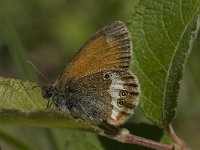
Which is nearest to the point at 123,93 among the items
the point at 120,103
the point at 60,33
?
the point at 120,103

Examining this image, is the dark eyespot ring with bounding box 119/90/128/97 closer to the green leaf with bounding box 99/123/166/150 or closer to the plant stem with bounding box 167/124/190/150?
the green leaf with bounding box 99/123/166/150

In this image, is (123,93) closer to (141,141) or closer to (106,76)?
(106,76)

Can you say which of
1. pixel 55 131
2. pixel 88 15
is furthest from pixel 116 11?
pixel 55 131

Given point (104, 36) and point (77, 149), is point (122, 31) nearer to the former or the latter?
point (104, 36)

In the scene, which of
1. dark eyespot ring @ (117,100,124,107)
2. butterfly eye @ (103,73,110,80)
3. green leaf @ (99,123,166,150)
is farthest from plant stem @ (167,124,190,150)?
butterfly eye @ (103,73,110,80)

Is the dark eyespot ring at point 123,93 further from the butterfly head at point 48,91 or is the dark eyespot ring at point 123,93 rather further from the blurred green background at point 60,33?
the blurred green background at point 60,33

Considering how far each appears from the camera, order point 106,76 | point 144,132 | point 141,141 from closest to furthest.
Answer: point 141,141
point 144,132
point 106,76

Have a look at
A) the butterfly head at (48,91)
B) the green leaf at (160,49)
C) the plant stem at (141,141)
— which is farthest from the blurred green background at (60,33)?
the plant stem at (141,141)
